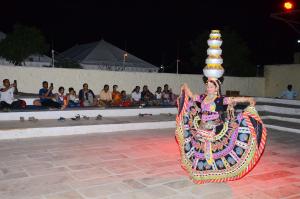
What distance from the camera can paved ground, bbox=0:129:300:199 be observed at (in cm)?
443

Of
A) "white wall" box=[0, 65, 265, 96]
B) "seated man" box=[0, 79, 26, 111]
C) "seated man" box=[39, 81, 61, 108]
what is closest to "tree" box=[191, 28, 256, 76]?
"white wall" box=[0, 65, 265, 96]

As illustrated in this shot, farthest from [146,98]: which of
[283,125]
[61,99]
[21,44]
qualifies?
[21,44]

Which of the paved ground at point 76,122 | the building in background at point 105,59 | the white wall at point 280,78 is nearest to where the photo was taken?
the paved ground at point 76,122

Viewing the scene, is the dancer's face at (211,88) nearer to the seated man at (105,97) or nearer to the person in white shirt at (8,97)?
the person in white shirt at (8,97)

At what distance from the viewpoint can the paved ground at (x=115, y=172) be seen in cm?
443

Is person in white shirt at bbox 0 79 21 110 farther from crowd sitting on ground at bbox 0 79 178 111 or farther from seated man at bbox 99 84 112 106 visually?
seated man at bbox 99 84 112 106

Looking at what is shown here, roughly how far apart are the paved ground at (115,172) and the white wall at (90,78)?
20.0ft

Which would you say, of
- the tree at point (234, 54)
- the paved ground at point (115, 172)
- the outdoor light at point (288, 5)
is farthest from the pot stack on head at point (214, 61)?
the tree at point (234, 54)

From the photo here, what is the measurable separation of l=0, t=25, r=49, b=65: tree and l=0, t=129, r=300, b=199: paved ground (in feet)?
44.0

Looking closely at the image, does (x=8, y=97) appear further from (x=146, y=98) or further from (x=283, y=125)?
(x=283, y=125)

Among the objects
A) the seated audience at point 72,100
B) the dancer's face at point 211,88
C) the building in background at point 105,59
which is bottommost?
the seated audience at point 72,100

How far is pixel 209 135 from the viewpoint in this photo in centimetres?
449

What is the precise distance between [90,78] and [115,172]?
9.30 m

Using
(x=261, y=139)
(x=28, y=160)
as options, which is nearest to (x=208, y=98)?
(x=261, y=139)
